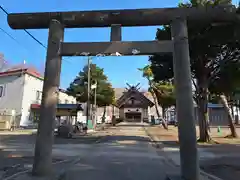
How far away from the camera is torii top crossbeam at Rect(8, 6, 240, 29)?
26.8 ft

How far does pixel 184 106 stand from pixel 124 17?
3.11 m

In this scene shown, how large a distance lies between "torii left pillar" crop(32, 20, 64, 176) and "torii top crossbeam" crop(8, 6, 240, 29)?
36 centimetres

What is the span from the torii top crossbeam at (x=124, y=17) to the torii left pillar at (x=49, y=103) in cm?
36

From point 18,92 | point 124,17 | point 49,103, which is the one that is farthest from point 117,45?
point 18,92

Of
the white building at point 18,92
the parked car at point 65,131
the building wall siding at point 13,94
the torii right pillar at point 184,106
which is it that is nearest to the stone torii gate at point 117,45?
the torii right pillar at point 184,106

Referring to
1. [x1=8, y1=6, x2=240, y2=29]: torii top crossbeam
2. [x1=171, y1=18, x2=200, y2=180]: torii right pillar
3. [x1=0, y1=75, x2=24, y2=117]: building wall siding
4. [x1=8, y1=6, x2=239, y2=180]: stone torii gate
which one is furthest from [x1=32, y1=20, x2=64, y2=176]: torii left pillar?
[x1=0, y1=75, x2=24, y2=117]: building wall siding

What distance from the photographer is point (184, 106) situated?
7.51 metres

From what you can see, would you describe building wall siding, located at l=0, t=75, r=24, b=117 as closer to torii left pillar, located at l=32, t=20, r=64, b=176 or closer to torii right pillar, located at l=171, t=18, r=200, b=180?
torii left pillar, located at l=32, t=20, r=64, b=176

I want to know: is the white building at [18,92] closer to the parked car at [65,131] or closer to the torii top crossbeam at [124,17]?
the parked car at [65,131]

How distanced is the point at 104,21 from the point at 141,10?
1124mm

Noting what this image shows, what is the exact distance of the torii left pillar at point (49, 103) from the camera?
7676 millimetres

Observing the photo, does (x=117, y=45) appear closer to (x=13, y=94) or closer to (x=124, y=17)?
(x=124, y=17)

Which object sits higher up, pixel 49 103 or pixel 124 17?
pixel 124 17

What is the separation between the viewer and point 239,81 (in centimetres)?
2039
